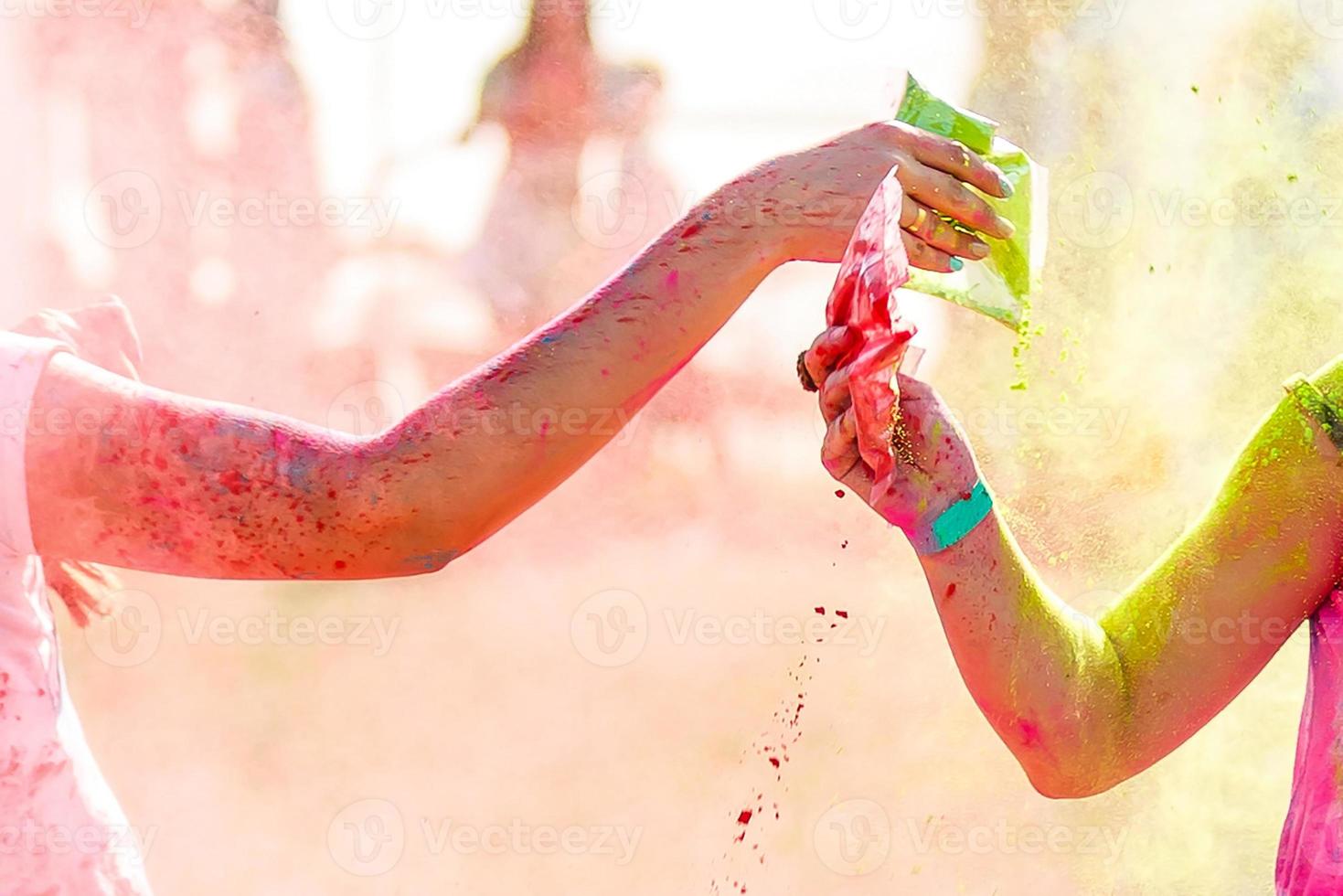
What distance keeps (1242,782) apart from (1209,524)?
1808 millimetres

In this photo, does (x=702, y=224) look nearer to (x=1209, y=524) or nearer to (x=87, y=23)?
(x=1209, y=524)

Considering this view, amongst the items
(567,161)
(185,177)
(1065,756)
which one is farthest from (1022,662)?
(185,177)

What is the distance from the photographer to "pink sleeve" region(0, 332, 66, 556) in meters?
1.01

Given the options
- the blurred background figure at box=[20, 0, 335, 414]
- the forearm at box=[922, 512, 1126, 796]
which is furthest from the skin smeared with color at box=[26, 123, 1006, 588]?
the blurred background figure at box=[20, 0, 335, 414]

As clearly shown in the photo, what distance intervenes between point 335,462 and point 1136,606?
0.90m

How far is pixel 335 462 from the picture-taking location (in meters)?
1.07

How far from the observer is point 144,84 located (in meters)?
3.29

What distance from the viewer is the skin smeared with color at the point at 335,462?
1.03 metres

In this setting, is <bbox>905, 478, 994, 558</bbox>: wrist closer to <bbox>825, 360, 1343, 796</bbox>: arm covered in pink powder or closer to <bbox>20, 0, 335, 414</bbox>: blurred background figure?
<bbox>825, 360, 1343, 796</bbox>: arm covered in pink powder

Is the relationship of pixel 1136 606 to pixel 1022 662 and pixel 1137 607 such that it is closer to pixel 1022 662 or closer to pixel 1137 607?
pixel 1137 607

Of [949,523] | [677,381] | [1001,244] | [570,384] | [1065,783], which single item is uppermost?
[1001,244]

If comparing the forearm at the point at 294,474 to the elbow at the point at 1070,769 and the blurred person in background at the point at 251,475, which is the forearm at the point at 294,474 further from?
the elbow at the point at 1070,769

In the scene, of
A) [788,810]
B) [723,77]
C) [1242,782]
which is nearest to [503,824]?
[788,810]

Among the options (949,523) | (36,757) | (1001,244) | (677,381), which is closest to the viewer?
(36,757)
